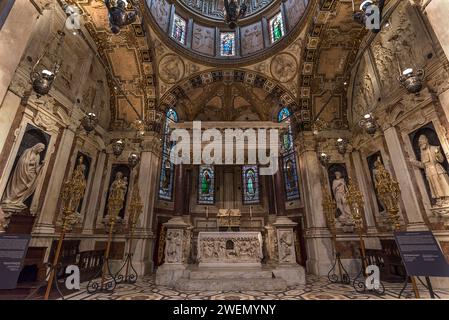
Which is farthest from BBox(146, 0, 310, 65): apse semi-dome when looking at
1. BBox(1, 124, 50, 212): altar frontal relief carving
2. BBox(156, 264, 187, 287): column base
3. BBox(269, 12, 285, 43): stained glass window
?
BBox(156, 264, 187, 287): column base

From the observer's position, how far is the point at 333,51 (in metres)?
8.50

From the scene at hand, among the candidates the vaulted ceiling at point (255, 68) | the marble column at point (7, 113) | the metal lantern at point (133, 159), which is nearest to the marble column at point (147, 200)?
the metal lantern at point (133, 159)

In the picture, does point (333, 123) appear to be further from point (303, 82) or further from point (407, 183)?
point (407, 183)

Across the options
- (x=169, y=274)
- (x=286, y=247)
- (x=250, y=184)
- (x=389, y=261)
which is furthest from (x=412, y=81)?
(x=250, y=184)

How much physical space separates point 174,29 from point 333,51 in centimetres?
814

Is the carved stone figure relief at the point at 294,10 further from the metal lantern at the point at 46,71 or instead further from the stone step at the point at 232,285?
the stone step at the point at 232,285

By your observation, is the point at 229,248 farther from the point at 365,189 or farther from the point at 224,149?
the point at 365,189

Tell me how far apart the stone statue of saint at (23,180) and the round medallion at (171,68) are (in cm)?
616

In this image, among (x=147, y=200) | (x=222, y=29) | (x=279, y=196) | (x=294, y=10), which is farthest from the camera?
(x=222, y=29)

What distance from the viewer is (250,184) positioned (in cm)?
1246

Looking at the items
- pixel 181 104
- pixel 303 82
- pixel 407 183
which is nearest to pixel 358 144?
Result: pixel 407 183

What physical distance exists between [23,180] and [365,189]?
11.3 meters

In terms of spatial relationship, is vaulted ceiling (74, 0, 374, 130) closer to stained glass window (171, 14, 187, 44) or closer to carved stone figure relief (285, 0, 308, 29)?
carved stone figure relief (285, 0, 308, 29)

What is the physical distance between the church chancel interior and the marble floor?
9cm
